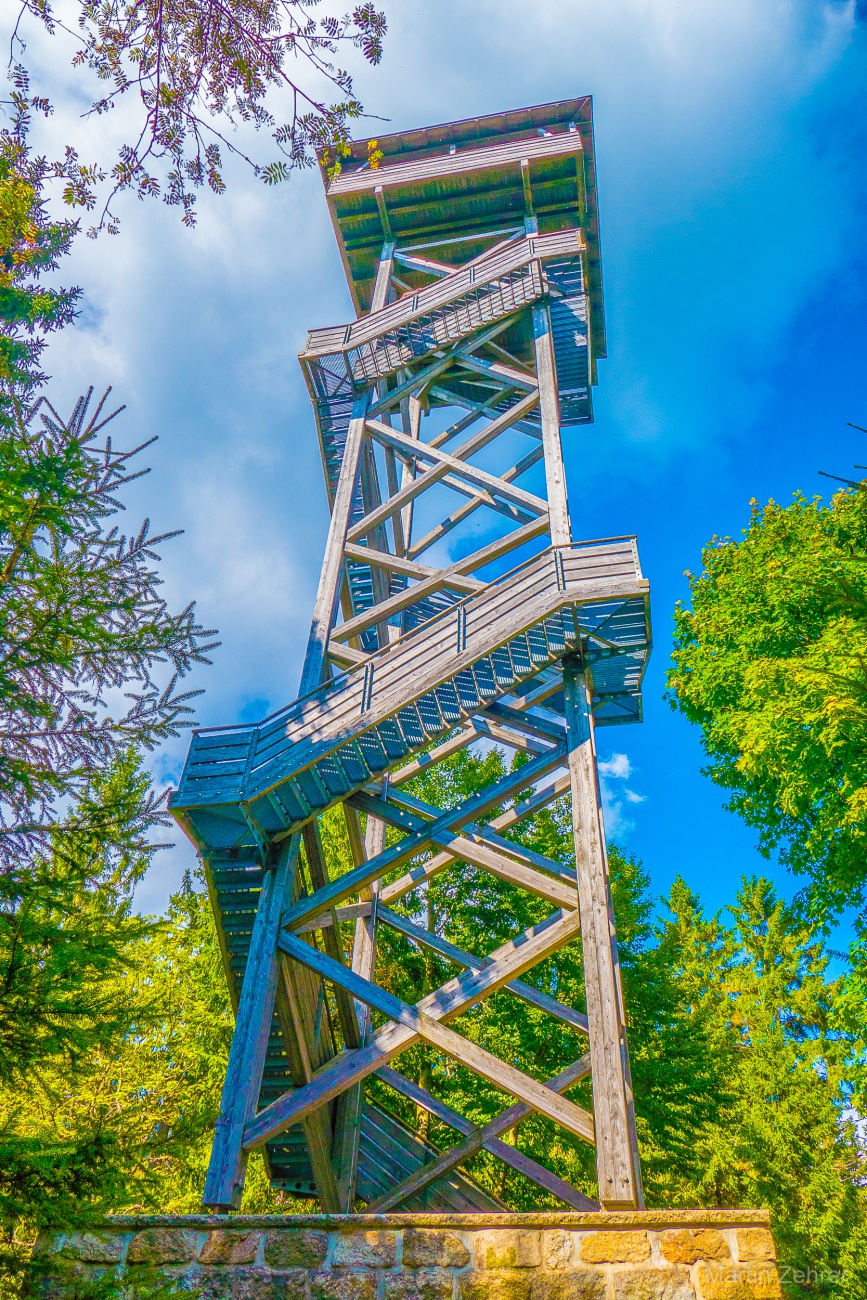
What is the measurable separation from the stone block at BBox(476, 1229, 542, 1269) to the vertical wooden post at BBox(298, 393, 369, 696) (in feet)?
16.4

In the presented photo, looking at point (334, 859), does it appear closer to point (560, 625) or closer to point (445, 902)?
point (445, 902)

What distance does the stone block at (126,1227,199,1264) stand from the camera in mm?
5016

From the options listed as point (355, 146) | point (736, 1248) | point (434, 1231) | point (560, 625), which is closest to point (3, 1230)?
point (434, 1231)

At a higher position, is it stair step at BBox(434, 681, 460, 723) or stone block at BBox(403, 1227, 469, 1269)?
stair step at BBox(434, 681, 460, 723)

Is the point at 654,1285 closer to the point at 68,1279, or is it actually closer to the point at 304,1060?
the point at 68,1279

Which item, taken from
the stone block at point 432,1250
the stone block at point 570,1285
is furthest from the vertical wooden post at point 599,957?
the stone block at point 432,1250

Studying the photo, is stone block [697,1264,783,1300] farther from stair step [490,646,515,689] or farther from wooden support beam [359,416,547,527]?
wooden support beam [359,416,547,527]

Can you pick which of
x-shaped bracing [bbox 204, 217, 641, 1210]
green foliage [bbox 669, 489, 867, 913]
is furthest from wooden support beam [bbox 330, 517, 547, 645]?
green foliage [bbox 669, 489, 867, 913]

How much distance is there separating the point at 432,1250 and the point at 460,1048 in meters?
1.71

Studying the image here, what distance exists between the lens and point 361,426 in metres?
11.4

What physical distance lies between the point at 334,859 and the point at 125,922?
9.87 m

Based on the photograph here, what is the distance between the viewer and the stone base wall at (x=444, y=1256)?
4.84m

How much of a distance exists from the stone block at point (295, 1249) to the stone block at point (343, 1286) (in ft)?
0.24

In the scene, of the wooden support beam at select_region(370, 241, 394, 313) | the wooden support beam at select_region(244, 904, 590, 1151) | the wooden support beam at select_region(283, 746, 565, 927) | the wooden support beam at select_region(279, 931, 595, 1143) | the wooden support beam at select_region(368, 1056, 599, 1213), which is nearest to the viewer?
the wooden support beam at select_region(279, 931, 595, 1143)
